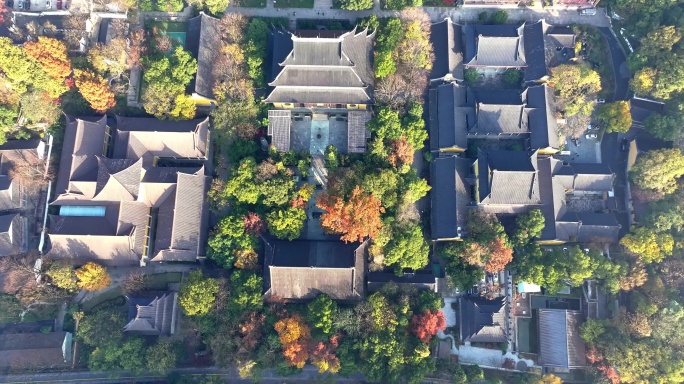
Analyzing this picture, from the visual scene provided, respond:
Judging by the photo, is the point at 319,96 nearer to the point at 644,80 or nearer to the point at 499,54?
the point at 499,54

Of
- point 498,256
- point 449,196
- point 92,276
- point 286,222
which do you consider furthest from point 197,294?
point 498,256

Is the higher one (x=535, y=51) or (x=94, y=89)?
(x=535, y=51)

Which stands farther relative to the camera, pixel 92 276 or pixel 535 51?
pixel 535 51

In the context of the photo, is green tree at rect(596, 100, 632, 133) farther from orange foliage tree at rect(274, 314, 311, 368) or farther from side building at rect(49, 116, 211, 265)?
side building at rect(49, 116, 211, 265)


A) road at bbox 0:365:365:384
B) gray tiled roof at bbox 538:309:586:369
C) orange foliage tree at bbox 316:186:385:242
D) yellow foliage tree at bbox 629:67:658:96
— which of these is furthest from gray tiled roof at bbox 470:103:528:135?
road at bbox 0:365:365:384

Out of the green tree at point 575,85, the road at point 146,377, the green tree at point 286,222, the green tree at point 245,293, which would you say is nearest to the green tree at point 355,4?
the green tree at point 575,85

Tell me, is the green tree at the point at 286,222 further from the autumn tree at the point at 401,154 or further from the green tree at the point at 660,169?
the green tree at the point at 660,169

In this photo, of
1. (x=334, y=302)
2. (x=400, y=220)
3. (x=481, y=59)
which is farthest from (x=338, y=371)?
(x=481, y=59)
